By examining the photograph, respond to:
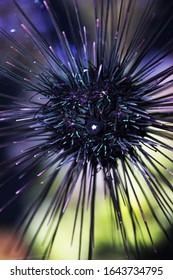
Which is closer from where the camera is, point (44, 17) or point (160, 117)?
point (160, 117)

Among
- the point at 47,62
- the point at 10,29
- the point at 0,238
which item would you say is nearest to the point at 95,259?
the point at 0,238
